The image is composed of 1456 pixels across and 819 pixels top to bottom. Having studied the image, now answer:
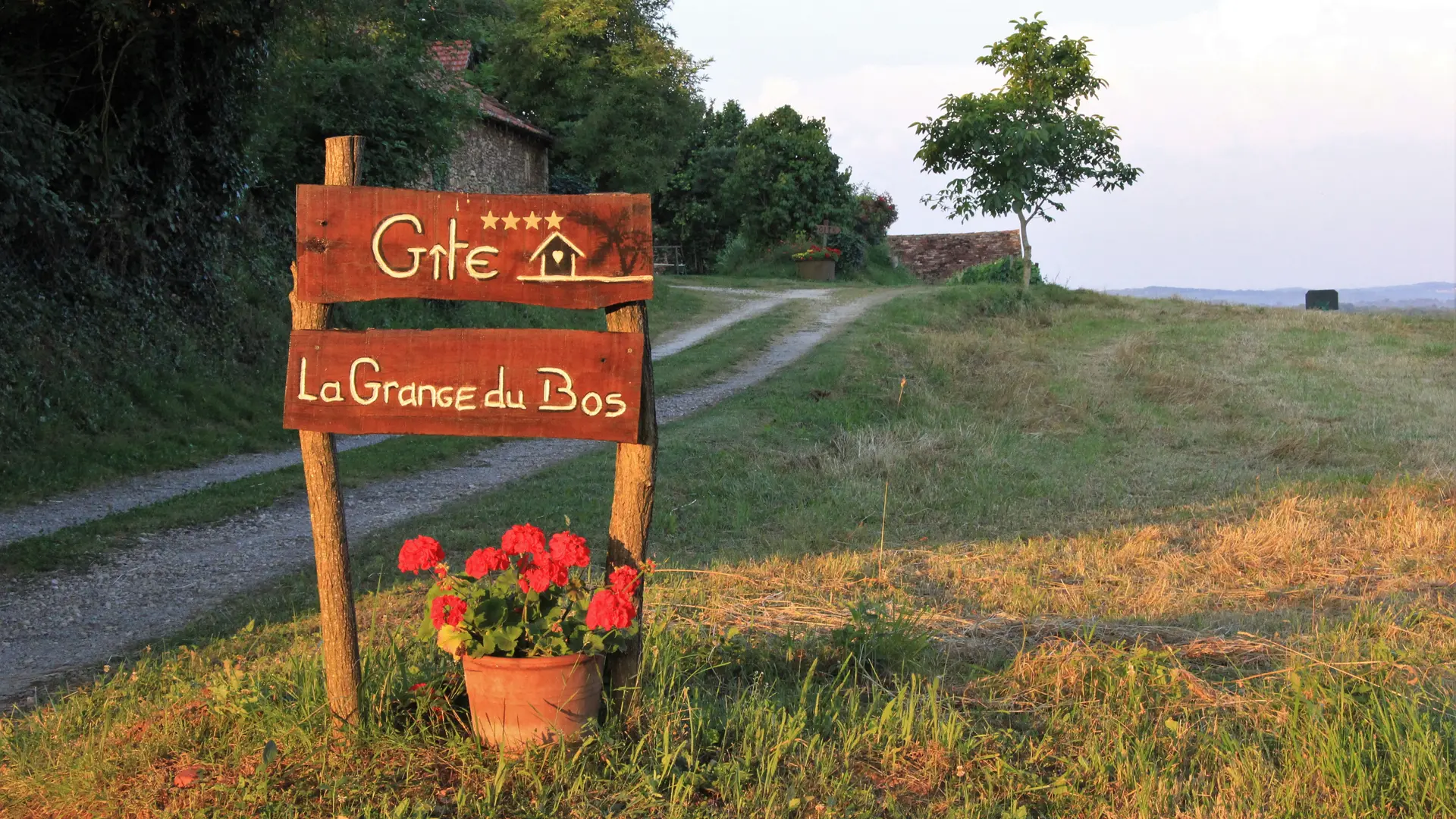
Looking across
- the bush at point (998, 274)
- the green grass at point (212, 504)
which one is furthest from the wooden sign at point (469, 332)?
the bush at point (998, 274)

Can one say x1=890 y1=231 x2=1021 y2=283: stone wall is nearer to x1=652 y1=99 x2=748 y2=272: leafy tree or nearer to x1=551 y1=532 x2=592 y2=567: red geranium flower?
x1=652 y1=99 x2=748 y2=272: leafy tree

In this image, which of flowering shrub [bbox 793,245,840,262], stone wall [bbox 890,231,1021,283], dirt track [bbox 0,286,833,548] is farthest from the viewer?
stone wall [bbox 890,231,1021,283]

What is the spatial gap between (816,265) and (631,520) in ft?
105

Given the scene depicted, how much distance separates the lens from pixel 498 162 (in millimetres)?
29906

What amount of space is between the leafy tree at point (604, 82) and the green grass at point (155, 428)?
729 inches

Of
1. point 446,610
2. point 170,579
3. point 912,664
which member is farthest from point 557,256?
point 170,579

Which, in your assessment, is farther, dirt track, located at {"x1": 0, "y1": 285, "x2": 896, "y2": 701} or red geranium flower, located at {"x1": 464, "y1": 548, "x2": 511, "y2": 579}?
dirt track, located at {"x1": 0, "y1": 285, "x2": 896, "y2": 701}

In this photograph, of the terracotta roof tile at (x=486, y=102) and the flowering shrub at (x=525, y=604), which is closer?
the flowering shrub at (x=525, y=604)

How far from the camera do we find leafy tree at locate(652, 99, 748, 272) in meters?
40.9

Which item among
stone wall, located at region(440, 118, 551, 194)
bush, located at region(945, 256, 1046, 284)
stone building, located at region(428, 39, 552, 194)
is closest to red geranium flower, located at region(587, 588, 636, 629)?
stone building, located at region(428, 39, 552, 194)

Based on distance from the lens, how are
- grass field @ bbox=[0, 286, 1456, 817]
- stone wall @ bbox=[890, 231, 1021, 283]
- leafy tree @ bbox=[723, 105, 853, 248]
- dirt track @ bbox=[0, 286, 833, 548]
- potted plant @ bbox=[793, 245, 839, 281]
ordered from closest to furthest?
grass field @ bbox=[0, 286, 1456, 817] < dirt track @ bbox=[0, 286, 833, 548] < potted plant @ bbox=[793, 245, 839, 281] < leafy tree @ bbox=[723, 105, 853, 248] < stone wall @ bbox=[890, 231, 1021, 283]

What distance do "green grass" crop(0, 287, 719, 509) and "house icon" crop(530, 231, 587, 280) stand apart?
23.0 feet

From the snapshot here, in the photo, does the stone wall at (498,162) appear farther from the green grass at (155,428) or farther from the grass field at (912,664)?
the grass field at (912,664)

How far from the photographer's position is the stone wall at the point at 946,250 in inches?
1593
